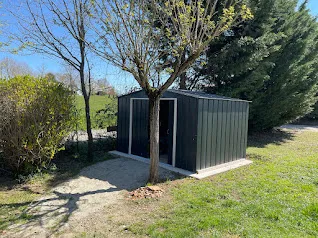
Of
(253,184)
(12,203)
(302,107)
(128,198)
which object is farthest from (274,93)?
(12,203)

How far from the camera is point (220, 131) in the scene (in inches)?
234

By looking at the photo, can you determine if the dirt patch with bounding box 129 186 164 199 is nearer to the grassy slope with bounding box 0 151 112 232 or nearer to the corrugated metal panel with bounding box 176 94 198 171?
the corrugated metal panel with bounding box 176 94 198 171

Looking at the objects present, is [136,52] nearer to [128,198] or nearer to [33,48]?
[128,198]

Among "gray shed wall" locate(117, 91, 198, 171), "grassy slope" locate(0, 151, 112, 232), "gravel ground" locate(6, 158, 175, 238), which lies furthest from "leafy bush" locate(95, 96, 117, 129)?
"gray shed wall" locate(117, 91, 198, 171)

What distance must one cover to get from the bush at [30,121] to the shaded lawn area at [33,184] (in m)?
0.28

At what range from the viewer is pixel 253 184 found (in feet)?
15.4

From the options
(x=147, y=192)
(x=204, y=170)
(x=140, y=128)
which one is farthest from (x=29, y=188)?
(x=204, y=170)

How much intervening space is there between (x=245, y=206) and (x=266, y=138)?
322 inches

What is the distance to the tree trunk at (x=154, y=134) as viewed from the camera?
4.50 m

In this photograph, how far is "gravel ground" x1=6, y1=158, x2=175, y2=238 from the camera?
314 cm

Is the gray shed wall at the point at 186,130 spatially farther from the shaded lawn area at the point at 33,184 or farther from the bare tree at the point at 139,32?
the shaded lawn area at the point at 33,184

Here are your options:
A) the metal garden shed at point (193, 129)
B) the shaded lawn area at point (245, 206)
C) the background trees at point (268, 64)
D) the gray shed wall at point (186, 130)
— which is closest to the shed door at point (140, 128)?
the metal garden shed at point (193, 129)

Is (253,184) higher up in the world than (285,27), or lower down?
lower down

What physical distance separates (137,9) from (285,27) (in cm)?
895
